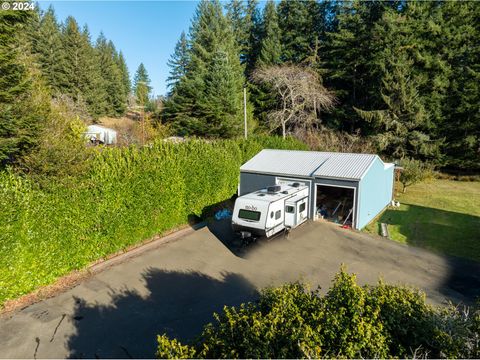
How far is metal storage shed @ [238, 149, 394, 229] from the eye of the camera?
591 inches

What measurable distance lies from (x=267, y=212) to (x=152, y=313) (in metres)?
5.74

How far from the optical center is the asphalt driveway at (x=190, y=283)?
23.9ft

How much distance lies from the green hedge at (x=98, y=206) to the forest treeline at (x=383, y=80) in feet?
58.6

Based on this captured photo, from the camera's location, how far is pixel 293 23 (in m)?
39.3

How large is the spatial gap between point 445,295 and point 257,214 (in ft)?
22.8

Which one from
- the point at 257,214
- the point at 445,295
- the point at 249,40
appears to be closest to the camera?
the point at 445,295

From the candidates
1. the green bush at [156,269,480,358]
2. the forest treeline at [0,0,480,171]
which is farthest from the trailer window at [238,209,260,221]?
the forest treeline at [0,0,480,171]

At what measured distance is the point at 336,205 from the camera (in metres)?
18.4

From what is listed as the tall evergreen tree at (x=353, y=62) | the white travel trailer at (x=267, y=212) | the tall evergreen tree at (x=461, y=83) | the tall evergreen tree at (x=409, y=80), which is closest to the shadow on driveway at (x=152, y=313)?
the white travel trailer at (x=267, y=212)

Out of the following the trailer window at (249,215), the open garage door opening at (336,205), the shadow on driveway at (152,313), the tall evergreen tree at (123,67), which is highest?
the tall evergreen tree at (123,67)

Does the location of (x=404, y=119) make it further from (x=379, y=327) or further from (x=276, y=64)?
Answer: (x=379, y=327)

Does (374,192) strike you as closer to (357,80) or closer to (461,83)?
(357,80)

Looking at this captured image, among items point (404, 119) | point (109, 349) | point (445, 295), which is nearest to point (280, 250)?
point (445, 295)

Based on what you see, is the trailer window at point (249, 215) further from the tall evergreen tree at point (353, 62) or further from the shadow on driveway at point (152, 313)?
the tall evergreen tree at point (353, 62)
